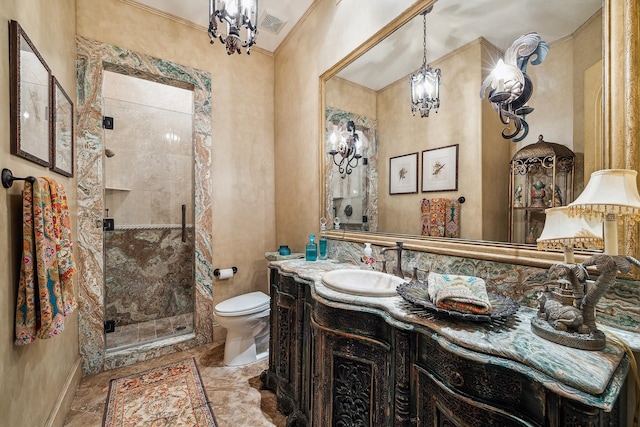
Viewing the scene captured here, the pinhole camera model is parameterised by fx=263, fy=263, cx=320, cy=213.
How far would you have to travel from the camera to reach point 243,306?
2152mm

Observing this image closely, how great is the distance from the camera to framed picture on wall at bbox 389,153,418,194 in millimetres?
1506

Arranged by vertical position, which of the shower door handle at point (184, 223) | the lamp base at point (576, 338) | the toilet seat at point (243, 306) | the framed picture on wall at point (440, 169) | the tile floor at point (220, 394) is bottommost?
the tile floor at point (220, 394)

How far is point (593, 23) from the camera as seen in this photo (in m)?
0.90

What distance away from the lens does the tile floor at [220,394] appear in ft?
5.25

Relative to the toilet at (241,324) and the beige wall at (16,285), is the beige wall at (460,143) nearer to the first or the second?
the toilet at (241,324)

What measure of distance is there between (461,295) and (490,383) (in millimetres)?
253

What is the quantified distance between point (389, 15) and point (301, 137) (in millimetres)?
1138

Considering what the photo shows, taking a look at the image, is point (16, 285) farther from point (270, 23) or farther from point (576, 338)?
point (270, 23)

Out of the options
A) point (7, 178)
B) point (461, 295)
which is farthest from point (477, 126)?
point (7, 178)

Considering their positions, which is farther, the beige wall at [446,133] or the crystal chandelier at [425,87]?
the crystal chandelier at [425,87]

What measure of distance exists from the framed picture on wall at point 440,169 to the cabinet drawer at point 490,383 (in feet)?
2.63

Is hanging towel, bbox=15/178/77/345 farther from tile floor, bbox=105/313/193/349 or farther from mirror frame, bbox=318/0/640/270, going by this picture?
mirror frame, bbox=318/0/640/270

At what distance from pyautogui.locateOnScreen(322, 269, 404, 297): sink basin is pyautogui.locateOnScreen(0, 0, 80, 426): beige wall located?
4.07 ft

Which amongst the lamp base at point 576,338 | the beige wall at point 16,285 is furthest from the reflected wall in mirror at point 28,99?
the lamp base at point 576,338
